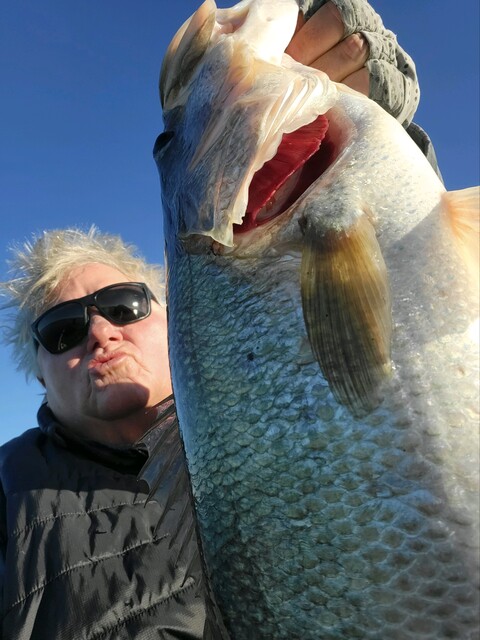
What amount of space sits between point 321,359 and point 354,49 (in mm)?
1079

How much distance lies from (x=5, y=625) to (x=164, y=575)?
686 mm

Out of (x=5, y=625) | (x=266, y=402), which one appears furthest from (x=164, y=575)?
(x=266, y=402)

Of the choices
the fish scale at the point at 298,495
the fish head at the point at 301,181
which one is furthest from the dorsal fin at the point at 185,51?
the fish scale at the point at 298,495

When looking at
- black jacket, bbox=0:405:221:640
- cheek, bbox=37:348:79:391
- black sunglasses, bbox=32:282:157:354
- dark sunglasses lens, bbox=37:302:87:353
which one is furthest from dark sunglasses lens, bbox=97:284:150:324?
black jacket, bbox=0:405:221:640

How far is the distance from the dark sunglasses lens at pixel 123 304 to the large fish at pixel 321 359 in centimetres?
202

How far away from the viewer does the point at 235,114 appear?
1.62m

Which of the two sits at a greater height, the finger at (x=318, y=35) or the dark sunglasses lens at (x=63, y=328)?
the finger at (x=318, y=35)

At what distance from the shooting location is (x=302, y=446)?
132 cm

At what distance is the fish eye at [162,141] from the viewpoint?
1996 mm

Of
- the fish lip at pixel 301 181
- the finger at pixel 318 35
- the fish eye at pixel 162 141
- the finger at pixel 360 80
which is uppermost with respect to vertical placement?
the finger at pixel 318 35

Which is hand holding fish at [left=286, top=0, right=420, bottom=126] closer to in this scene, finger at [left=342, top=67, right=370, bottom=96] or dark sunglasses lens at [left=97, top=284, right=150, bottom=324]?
finger at [left=342, top=67, right=370, bottom=96]

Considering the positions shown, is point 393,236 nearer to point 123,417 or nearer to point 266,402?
point 266,402

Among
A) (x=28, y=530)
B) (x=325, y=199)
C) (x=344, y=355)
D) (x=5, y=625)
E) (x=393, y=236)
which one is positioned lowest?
(x=5, y=625)

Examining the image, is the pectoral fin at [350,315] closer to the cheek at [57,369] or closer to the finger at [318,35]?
the finger at [318,35]
